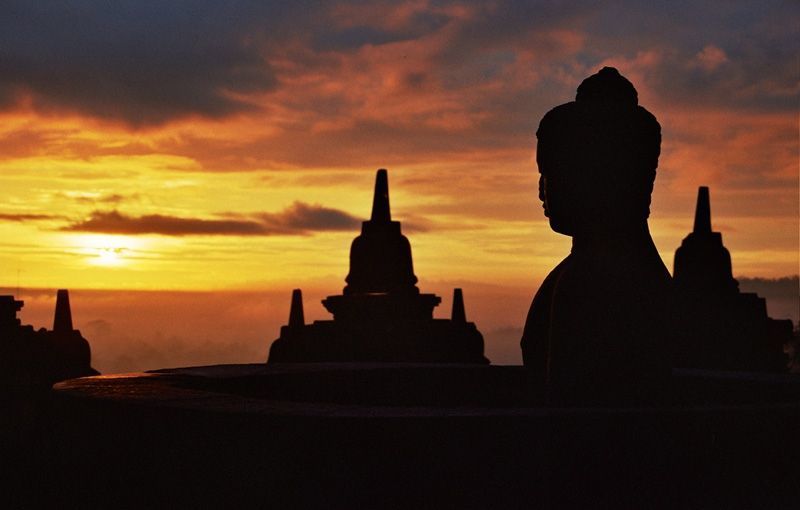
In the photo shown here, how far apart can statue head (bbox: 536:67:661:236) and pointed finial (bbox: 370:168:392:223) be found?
13.1m

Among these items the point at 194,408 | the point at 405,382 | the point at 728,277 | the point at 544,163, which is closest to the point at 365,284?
the point at 728,277

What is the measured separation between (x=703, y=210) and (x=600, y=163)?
13229 mm

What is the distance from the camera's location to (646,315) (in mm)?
5000

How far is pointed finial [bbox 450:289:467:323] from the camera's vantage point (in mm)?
20669

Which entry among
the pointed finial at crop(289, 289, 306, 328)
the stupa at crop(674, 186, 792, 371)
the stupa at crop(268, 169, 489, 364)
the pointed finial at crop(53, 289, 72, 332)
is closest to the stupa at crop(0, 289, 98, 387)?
the pointed finial at crop(53, 289, 72, 332)

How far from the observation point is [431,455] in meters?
3.92

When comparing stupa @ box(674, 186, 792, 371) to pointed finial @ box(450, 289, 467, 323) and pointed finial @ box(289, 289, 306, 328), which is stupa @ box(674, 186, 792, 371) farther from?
pointed finial @ box(289, 289, 306, 328)

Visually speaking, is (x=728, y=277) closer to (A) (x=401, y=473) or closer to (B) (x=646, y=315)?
(B) (x=646, y=315)

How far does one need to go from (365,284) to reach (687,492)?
560 inches

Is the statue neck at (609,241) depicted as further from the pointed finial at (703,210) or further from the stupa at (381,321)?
the pointed finial at (703,210)

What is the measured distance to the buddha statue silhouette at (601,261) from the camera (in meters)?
4.91

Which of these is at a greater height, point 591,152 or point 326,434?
point 591,152

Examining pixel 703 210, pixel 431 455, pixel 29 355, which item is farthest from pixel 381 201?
pixel 431 455

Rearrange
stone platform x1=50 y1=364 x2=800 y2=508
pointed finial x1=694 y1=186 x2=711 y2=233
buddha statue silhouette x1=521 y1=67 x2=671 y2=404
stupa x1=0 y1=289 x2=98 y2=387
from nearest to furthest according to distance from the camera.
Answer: stone platform x1=50 y1=364 x2=800 y2=508, buddha statue silhouette x1=521 y1=67 x2=671 y2=404, stupa x1=0 y1=289 x2=98 y2=387, pointed finial x1=694 y1=186 x2=711 y2=233
